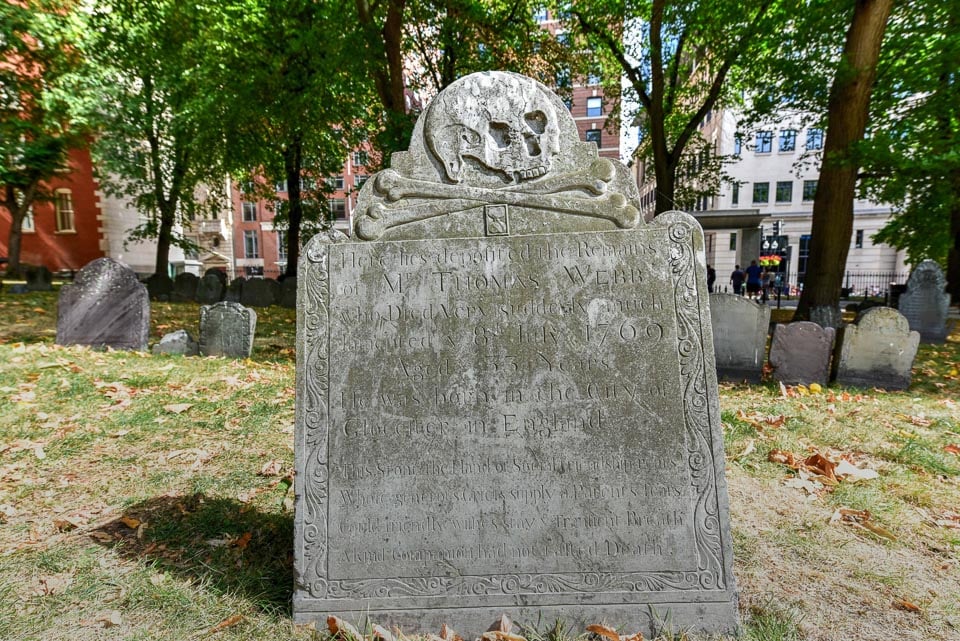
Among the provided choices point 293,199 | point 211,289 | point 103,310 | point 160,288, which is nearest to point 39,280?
point 160,288

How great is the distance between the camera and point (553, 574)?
8.43ft

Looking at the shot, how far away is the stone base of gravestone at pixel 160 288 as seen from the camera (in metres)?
17.7

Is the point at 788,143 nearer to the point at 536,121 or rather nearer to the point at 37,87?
the point at 37,87

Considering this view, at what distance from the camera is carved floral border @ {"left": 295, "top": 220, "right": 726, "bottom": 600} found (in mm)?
2537

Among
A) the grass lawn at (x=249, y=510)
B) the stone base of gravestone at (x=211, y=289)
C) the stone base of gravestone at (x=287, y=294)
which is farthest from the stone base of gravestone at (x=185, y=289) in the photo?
the grass lawn at (x=249, y=510)

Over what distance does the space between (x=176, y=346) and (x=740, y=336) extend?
899 cm

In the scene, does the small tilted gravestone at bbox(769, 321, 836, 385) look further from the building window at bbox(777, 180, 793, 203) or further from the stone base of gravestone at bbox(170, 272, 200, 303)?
the building window at bbox(777, 180, 793, 203)

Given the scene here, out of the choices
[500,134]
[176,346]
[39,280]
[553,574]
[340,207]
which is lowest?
[553,574]

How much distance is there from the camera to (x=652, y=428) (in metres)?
2.60

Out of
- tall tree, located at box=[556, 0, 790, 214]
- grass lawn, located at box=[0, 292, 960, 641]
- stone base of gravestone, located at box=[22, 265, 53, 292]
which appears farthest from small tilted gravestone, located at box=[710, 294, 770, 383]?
stone base of gravestone, located at box=[22, 265, 53, 292]

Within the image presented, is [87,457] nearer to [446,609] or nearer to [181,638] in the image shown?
[181,638]

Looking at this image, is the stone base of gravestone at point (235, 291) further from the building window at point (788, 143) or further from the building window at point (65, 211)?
the building window at point (788, 143)

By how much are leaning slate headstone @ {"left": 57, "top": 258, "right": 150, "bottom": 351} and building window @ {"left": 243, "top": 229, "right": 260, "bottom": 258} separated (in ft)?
150

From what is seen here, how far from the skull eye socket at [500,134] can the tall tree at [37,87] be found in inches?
575
